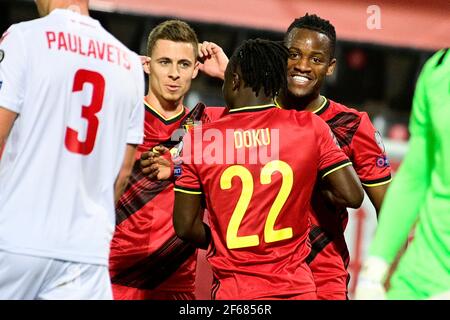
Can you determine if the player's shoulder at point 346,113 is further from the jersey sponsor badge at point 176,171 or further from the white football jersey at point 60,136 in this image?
the white football jersey at point 60,136

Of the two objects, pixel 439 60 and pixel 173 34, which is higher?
pixel 173 34

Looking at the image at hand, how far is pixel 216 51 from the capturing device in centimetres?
675

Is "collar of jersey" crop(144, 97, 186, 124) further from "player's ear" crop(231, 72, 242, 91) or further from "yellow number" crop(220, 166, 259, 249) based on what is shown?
"yellow number" crop(220, 166, 259, 249)

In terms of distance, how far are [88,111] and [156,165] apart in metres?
1.61

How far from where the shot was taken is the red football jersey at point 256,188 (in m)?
5.19

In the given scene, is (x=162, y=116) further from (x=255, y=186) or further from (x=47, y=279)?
(x=47, y=279)

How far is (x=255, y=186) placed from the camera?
5199 millimetres

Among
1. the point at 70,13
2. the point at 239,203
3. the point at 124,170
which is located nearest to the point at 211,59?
the point at 239,203

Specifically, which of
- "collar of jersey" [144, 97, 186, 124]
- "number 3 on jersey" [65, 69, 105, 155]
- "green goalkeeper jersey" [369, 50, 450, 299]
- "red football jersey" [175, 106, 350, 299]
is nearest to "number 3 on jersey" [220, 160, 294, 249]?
"red football jersey" [175, 106, 350, 299]

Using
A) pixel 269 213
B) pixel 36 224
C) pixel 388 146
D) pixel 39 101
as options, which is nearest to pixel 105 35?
pixel 39 101

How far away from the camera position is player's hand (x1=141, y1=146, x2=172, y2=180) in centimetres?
614

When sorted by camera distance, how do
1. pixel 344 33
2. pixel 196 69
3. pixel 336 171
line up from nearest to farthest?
pixel 336 171, pixel 196 69, pixel 344 33
